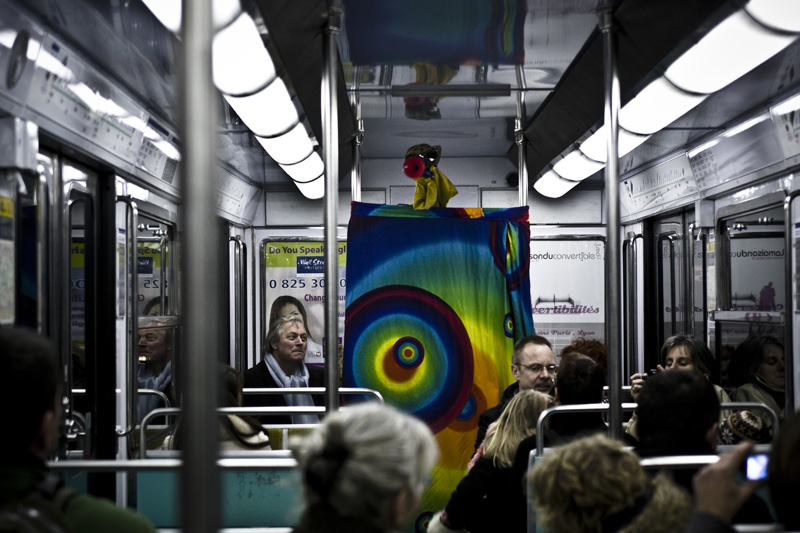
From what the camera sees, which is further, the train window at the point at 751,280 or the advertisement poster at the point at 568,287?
the advertisement poster at the point at 568,287

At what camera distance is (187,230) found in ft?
4.50

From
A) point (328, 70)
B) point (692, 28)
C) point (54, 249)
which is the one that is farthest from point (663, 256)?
point (54, 249)

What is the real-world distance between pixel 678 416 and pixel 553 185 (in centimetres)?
532

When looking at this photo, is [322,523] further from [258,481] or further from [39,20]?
[39,20]

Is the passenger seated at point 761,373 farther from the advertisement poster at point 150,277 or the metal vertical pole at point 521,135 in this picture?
the advertisement poster at point 150,277

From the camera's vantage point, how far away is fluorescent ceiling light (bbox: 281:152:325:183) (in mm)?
6859

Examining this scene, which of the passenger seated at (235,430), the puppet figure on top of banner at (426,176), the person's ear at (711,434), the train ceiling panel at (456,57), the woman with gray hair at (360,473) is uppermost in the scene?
the train ceiling panel at (456,57)

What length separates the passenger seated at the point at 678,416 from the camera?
261 centimetres

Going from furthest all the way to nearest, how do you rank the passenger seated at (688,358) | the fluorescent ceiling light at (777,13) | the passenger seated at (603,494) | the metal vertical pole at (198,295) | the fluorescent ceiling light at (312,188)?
the fluorescent ceiling light at (312,188), the passenger seated at (688,358), the fluorescent ceiling light at (777,13), the passenger seated at (603,494), the metal vertical pole at (198,295)

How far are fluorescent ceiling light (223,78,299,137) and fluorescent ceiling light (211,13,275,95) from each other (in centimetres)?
11

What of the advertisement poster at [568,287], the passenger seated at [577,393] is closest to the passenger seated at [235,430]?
the passenger seated at [577,393]

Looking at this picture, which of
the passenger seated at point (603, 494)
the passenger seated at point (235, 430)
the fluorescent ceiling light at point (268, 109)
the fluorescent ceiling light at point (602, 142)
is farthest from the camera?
the fluorescent ceiling light at point (602, 142)

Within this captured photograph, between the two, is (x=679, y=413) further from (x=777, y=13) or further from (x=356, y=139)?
(x=356, y=139)

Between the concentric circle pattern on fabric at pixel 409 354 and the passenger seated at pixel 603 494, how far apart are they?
261cm
